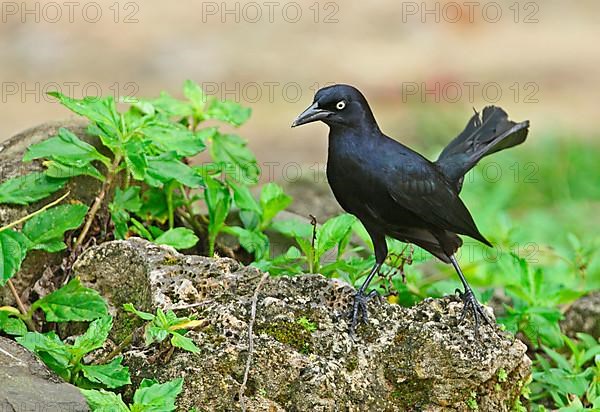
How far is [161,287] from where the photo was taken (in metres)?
3.76

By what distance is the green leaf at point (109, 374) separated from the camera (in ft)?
10.8

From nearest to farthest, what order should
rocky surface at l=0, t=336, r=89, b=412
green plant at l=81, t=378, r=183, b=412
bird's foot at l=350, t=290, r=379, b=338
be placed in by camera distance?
1. rocky surface at l=0, t=336, r=89, b=412
2. green plant at l=81, t=378, r=183, b=412
3. bird's foot at l=350, t=290, r=379, b=338

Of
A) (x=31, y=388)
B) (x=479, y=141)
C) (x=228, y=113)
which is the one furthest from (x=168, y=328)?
(x=479, y=141)

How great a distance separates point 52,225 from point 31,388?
95 centimetres

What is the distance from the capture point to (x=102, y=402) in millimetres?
3150

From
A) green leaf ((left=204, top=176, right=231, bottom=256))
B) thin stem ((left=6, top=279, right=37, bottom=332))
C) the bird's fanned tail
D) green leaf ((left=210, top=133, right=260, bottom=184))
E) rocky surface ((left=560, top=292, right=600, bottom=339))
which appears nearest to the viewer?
thin stem ((left=6, top=279, right=37, bottom=332))

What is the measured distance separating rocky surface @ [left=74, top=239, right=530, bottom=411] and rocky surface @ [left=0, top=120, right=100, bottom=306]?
1.34 ft

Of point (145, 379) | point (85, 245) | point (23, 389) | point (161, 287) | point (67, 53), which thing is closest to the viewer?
point (23, 389)

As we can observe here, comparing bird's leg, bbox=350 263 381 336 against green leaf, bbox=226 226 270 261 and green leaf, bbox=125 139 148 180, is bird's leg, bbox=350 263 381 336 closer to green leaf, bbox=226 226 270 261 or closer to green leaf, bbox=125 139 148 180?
green leaf, bbox=226 226 270 261

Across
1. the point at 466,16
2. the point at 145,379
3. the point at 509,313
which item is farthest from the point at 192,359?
the point at 466,16

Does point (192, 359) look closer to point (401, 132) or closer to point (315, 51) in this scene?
Answer: point (401, 132)

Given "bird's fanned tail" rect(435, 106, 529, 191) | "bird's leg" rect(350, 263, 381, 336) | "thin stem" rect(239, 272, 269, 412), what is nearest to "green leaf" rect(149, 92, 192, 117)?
"bird's fanned tail" rect(435, 106, 529, 191)

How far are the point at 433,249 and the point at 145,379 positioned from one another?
1.50m

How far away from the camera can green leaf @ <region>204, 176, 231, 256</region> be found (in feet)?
14.7
